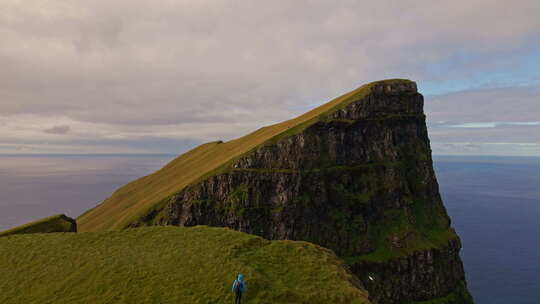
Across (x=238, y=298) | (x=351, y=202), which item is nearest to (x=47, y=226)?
(x=238, y=298)

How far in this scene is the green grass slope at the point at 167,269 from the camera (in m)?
24.9

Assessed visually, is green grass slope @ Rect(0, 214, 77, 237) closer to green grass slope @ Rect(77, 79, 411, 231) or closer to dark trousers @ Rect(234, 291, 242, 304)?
green grass slope @ Rect(77, 79, 411, 231)

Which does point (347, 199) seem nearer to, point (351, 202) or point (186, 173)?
point (351, 202)

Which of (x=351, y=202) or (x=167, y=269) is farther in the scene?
(x=351, y=202)

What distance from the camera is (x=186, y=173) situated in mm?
115125

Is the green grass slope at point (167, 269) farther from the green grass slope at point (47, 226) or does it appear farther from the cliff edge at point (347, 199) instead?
the cliff edge at point (347, 199)

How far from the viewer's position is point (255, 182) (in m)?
92.8

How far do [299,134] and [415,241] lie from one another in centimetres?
5082

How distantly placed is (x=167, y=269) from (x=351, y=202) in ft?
262

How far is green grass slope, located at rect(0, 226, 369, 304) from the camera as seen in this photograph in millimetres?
24948

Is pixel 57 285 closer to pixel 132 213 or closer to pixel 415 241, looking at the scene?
pixel 132 213

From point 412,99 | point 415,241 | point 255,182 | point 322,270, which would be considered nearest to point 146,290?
point 322,270

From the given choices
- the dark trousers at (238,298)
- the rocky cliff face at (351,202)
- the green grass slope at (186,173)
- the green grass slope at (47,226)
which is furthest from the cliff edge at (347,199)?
the dark trousers at (238,298)

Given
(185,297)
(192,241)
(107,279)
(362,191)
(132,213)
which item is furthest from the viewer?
(362,191)
